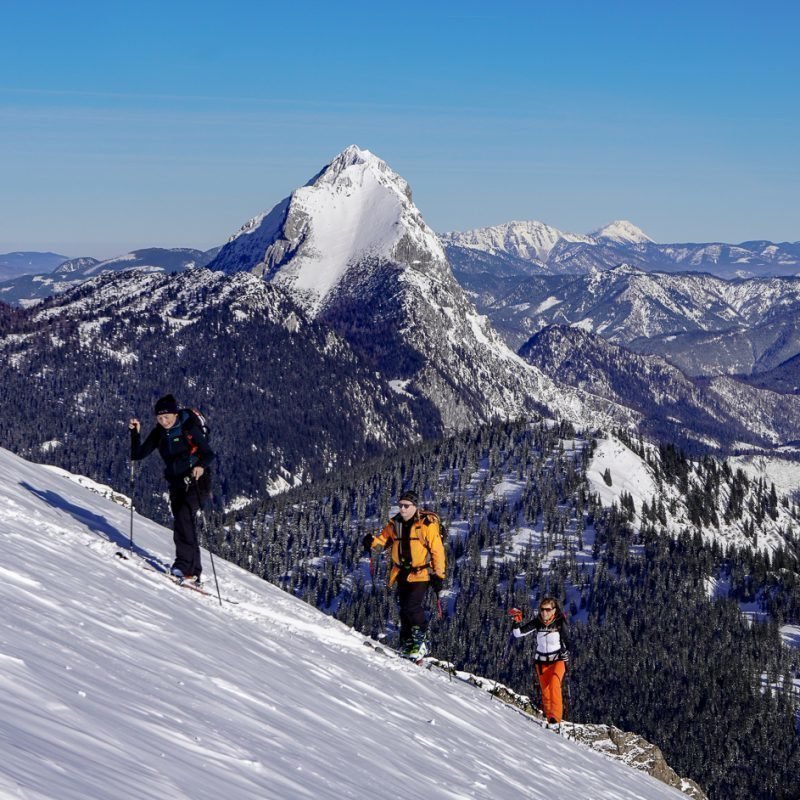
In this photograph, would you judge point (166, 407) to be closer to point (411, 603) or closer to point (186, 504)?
point (186, 504)

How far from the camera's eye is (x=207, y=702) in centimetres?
1358

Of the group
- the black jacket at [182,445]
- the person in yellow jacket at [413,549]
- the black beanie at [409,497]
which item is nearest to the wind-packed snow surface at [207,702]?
the person in yellow jacket at [413,549]

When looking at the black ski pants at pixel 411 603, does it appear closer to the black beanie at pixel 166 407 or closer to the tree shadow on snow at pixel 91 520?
the tree shadow on snow at pixel 91 520

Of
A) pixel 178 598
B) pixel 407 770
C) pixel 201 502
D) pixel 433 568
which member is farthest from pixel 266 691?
pixel 433 568

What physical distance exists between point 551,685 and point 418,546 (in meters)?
9.17

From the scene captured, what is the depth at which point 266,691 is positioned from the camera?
639 inches

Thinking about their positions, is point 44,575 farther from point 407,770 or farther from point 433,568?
point 433,568

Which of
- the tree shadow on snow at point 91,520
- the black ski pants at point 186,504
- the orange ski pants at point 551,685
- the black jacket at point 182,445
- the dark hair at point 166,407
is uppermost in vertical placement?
the dark hair at point 166,407

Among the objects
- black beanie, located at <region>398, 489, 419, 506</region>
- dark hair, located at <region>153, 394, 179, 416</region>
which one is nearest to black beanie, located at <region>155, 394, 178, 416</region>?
dark hair, located at <region>153, 394, 179, 416</region>

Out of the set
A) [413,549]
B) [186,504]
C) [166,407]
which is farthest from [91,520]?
[413,549]

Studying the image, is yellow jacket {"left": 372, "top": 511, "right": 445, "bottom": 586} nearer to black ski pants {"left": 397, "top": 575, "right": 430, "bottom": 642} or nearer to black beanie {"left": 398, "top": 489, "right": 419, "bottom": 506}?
black ski pants {"left": 397, "top": 575, "right": 430, "bottom": 642}

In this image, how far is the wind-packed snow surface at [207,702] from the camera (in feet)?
31.4

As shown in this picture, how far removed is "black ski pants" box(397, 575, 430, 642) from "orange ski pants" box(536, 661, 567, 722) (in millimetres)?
5685

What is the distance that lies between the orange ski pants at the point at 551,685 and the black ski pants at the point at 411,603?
5685 mm
